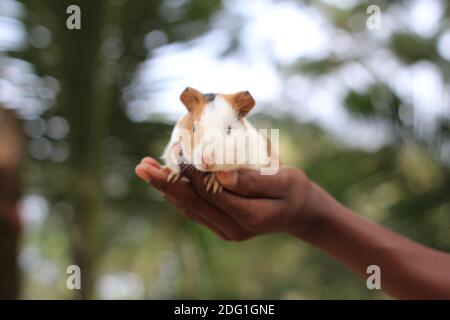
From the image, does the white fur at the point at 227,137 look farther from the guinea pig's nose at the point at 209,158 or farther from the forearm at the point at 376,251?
the forearm at the point at 376,251

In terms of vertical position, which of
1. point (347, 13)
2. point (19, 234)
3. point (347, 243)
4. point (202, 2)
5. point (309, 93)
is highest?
point (347, 13)

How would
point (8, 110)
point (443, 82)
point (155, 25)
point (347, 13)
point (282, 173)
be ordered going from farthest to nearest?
point (347, 13), point (443, 82), point (155, 25), point (8, 110), point (282, 173)

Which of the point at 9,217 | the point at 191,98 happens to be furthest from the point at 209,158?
the point at 9,217

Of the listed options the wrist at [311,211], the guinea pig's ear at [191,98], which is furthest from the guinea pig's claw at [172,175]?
the wrist at [311,211]

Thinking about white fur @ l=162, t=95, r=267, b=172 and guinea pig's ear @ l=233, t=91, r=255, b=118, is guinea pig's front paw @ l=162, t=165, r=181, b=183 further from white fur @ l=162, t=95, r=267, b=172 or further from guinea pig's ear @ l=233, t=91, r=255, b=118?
guinea pig's ear @ l=233, t=91, r=255, b=118

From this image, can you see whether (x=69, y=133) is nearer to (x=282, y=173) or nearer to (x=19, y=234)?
(x=19, y=234)

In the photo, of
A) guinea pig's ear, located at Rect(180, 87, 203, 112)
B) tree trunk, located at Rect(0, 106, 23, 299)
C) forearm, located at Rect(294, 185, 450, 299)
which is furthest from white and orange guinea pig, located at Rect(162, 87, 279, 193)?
tree trunk, located at Rect(0, 106, 23, 299)

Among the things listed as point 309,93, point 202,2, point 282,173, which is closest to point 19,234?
point 202,2
